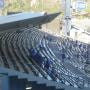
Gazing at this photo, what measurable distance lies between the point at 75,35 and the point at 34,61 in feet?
65.7

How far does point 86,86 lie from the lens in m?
12.6

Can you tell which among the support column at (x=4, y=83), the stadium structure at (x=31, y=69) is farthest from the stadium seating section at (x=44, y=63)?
the support column at (x=4, y=83)

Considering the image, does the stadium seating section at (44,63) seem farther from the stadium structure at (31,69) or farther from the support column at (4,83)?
the support column at (4,83)

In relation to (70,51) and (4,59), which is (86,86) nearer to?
(4,59)

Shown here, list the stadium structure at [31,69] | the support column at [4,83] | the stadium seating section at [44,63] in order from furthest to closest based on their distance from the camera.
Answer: the stadium seating section at [44,63], the stadium structure at [31,69], the support column at [4,83]

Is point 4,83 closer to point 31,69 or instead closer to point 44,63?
point 31,69

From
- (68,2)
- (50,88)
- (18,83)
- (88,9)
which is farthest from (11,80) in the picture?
(88,9)

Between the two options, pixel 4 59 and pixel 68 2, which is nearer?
pixel 4 59

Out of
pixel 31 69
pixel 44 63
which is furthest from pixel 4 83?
pixel 44 63

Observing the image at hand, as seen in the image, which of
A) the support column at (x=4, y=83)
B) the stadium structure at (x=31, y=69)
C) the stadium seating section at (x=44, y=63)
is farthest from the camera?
the stadium seating section at (x=44, y=63)

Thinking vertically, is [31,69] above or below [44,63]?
above

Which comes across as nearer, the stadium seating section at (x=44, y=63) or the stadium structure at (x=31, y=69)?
the stadium structure at (x=31, y=69)

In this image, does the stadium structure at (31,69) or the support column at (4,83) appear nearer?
the support column at (4,83)

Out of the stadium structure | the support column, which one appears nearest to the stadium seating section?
the stadium structure
